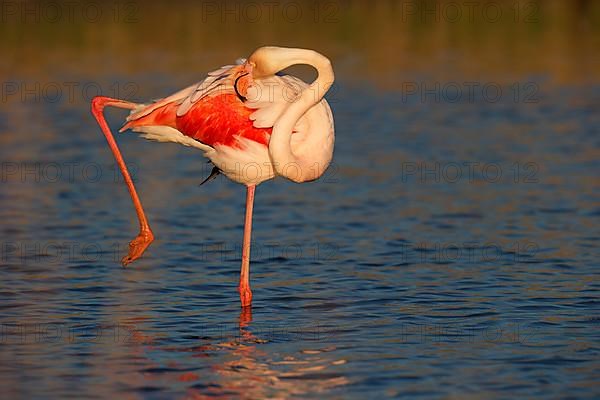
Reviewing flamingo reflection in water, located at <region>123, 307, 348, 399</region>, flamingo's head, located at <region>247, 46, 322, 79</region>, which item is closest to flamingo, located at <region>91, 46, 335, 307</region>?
flamingo's head, located at <region>247, 46, 322, 79</region>

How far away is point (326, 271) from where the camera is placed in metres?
9.52

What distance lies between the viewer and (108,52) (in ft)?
76.5

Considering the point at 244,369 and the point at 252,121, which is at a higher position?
the point at 252,121

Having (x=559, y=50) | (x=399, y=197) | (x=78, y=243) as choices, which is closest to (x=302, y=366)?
(x=78, y=243)

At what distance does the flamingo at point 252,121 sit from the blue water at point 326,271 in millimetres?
772

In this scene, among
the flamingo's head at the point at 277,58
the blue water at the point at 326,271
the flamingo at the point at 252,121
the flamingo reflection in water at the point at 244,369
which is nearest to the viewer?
the flamingo reflection in water at the point at 244,369

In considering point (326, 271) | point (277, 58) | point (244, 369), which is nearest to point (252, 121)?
point (277, 58)

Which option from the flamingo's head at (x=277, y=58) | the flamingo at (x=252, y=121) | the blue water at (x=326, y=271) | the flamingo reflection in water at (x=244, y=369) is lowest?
the flamingo reflection in water at (x=244, y=369)

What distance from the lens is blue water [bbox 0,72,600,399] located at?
6.95m

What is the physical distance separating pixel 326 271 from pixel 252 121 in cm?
167

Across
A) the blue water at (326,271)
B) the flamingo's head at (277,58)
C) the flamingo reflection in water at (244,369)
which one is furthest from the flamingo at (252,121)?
the flamingo reflection in water at (244,369)

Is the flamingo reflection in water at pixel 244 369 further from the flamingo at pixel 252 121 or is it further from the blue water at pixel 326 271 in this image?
the flamingo at pixel 252 121

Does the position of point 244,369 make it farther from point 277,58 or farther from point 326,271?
point 326,271

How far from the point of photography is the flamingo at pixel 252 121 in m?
7.86
